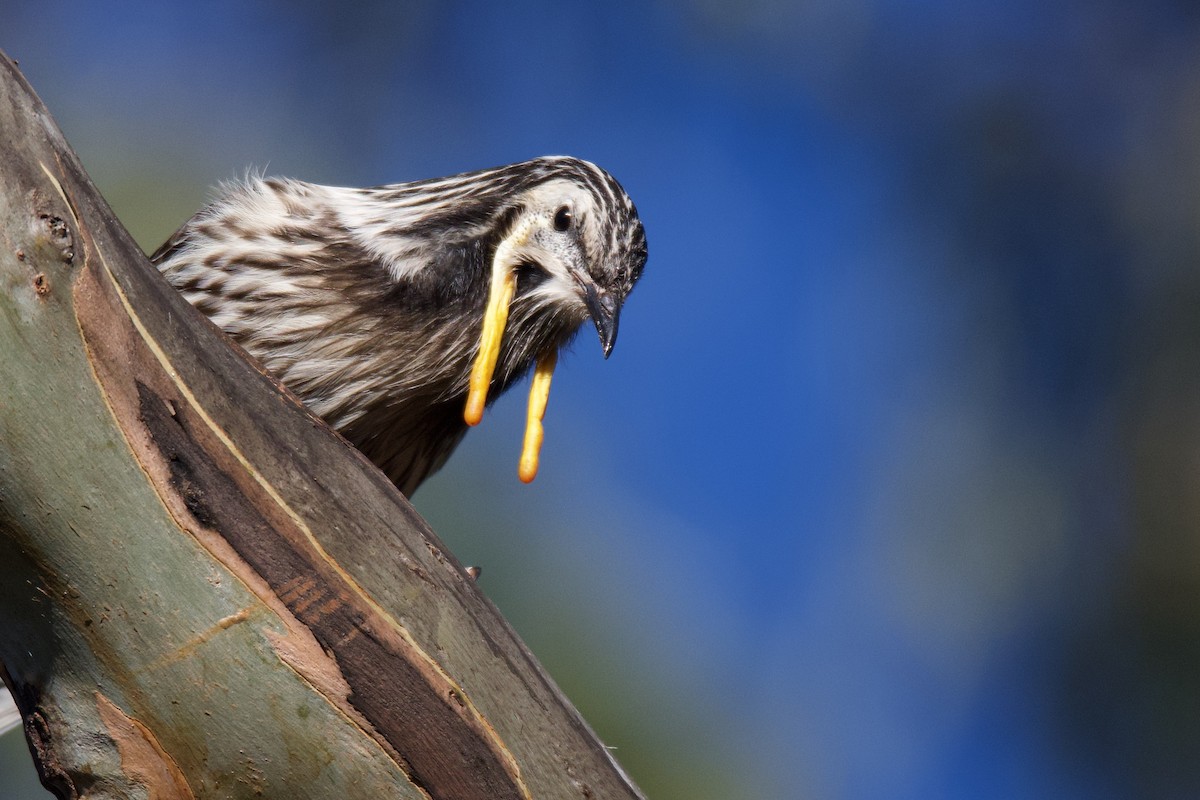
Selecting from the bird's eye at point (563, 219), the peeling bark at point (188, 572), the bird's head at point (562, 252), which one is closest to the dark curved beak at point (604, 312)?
the bird's head at point (562, 252)

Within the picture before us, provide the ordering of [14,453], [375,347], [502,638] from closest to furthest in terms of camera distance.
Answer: [14,453] < [502,638] < [375,347]

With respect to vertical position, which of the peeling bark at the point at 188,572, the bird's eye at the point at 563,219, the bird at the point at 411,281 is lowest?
the peeling bark at the point at 188,572

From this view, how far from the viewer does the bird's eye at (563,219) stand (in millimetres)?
2748

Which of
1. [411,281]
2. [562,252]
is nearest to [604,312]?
[562,252]

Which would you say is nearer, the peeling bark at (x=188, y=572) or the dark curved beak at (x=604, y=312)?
the peeling bark at (x=188, y=572)

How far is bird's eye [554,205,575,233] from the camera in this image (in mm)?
2748

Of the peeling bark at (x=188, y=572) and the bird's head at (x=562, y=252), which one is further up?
the bird's head at (x=562, y=252)

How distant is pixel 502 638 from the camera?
1947 millimetres

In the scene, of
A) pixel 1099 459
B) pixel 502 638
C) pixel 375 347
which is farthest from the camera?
pixel 1099 459

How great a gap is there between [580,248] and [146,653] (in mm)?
1344

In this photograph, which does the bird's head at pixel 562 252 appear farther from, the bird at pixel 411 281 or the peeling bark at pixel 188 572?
the peeling bark at pixel 188 572

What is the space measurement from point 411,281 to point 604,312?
0.41 meters

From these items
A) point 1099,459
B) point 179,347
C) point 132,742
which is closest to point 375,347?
point 179,347

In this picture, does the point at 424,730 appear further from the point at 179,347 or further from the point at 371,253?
the point at 371,253
